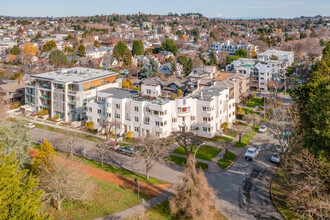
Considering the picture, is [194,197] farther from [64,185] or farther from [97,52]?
[97,52]

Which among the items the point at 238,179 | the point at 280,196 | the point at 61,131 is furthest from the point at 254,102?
the point at 61,131

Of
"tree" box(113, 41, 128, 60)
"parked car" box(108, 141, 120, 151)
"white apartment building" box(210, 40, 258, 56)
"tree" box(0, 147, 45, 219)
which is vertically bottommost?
"parked car" box(108, 141, 120, 151)

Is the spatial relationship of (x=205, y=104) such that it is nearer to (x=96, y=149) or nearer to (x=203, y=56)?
(x=96, y=149)

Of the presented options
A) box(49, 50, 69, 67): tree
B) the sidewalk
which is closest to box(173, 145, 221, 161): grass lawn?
the sidewalk

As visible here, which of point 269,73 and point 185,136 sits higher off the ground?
point 269,73

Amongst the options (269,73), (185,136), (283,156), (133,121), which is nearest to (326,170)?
(283,156)

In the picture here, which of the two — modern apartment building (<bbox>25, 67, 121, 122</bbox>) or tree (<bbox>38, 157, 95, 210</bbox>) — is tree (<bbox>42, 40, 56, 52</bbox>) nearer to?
modern apartment building (<bbox>25, 67, 121, 122</bbox>)

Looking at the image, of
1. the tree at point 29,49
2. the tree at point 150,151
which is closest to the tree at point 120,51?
the tree at point 29,49

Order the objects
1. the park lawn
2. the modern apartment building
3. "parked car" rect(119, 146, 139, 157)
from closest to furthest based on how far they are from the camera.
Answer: the park lawn
"parked car" rect(119, 146, 139, 157)
the modern apartment building
